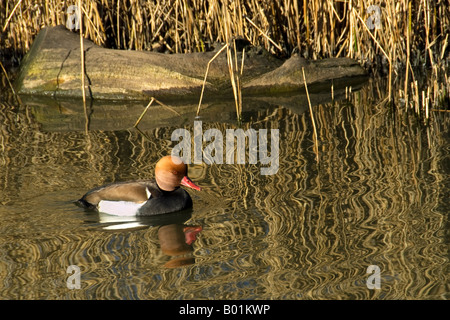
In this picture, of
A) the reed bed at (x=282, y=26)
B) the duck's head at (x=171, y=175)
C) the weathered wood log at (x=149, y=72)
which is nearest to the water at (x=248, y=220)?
the duck's head at (x=171, y=175)

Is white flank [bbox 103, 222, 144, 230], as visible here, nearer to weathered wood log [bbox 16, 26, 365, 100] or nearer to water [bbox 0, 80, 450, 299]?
water [bbox 0, 80, 450, 299]

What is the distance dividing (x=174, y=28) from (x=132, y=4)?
0.72m

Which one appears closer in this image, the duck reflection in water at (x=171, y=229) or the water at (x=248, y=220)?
the water at (x=248, y=220)

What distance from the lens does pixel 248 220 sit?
501cm

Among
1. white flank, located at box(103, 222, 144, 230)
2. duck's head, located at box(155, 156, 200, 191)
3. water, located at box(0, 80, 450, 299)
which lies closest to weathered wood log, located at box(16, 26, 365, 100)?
water, located at box(0, 80, 450, 299)

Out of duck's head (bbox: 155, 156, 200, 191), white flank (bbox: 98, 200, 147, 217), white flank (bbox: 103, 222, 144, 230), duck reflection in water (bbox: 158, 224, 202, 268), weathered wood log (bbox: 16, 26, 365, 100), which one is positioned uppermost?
weathered wood log (bbox: 16, 26, 365, 100)

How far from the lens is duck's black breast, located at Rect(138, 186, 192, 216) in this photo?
532 centimetres

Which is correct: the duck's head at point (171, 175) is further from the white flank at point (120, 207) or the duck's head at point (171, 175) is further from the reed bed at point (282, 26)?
the reed bed at point (282, 26)

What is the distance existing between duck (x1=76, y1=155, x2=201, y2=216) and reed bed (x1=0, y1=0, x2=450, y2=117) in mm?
4094

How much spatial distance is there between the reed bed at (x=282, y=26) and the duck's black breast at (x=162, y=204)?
4230mm

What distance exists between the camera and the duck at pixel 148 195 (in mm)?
5258

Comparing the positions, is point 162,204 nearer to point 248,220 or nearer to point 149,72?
point 248,220

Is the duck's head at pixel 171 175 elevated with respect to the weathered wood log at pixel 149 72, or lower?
lower

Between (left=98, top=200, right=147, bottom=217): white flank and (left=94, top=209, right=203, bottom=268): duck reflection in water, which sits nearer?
(left=94, top=209, right=203, bottom=268): duck reflection in water
